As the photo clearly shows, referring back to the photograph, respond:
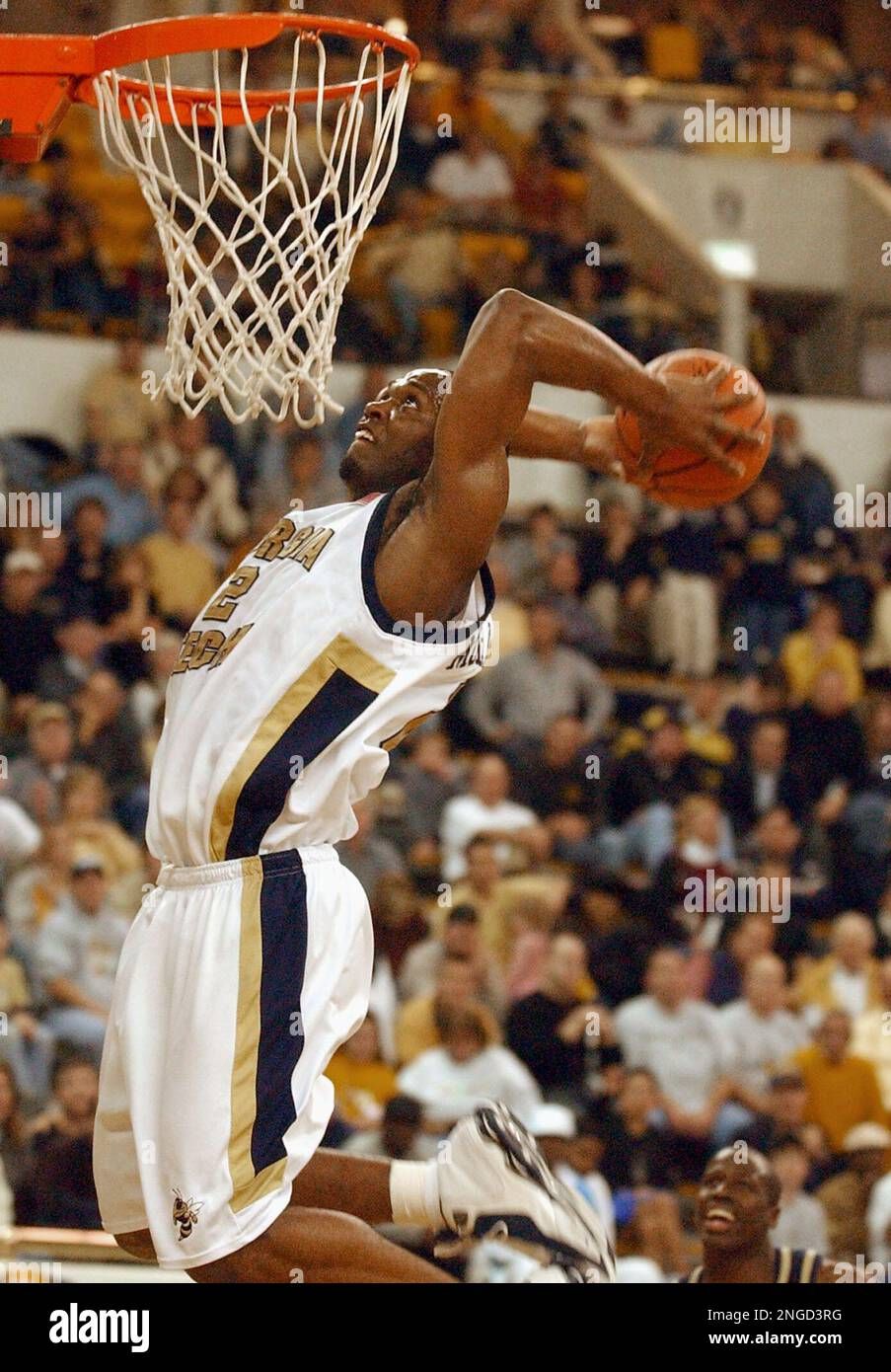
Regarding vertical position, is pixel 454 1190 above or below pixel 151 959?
below

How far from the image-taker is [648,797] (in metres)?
10.5

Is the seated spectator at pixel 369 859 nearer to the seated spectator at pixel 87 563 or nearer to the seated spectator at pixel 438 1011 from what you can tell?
the seated spectator at pixel 438 1011

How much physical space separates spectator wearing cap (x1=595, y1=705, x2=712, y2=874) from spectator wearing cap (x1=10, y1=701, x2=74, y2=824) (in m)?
2.51

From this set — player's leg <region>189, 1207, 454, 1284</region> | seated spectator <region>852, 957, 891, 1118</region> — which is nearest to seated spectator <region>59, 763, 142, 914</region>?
seated spectator <region>852, 957, 891, 1118</region>

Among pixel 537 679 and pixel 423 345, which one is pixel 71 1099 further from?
pixel 423 345

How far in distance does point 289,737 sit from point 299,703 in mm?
76

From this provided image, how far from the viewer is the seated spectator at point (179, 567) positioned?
10500mm

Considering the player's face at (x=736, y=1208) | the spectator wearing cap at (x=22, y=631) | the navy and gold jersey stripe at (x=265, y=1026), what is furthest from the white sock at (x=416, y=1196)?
the spectator wearing cap at (x=22, y=631)

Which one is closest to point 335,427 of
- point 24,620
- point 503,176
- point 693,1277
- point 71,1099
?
point 24,620

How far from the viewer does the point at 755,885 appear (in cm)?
1027

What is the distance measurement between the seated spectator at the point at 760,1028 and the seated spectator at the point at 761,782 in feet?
4.88

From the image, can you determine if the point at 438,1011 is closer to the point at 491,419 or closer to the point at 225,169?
the point at 225,169

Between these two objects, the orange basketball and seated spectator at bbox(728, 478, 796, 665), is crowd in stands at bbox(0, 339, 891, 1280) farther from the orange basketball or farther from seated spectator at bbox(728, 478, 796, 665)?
the orange basketball

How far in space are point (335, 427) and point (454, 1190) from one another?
6.92 meters
